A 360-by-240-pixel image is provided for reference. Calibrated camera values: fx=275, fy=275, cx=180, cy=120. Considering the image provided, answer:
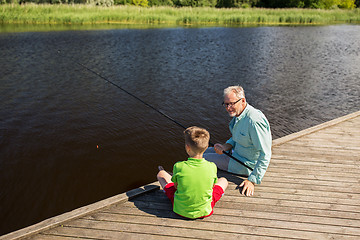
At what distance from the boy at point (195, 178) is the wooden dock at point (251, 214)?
0.60ft

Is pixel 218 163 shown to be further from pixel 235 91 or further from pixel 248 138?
pixel 235 91

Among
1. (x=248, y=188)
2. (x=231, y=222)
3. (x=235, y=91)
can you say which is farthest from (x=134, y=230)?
(x=235, y=91)

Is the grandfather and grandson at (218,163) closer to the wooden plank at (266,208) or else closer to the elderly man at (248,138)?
the elderly man at (248,138)

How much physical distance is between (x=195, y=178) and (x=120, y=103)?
253 inches

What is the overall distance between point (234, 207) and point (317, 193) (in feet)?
4.00

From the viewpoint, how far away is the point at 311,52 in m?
17.9

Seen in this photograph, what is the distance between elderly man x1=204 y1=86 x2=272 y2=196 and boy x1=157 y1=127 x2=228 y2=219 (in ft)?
2.52

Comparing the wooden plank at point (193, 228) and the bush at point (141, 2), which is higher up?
the bush at point (141, 2)

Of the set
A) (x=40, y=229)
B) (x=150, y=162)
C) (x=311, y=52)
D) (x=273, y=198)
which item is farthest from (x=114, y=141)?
(x=311, y=52)

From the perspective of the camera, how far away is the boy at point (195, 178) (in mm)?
2895

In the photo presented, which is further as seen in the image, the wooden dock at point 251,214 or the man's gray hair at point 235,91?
the man's gray hair at point 235,91

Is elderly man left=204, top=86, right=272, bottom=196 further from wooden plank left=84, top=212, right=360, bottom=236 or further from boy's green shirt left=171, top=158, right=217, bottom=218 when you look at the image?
boy's green shirt left=171, top=158, right=217, bottom=218

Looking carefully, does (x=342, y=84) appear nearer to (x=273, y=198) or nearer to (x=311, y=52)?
(x=311, y=52)

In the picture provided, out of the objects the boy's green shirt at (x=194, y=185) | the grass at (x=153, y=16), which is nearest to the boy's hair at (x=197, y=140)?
the boy's green shirt at (x=194, y=185)
